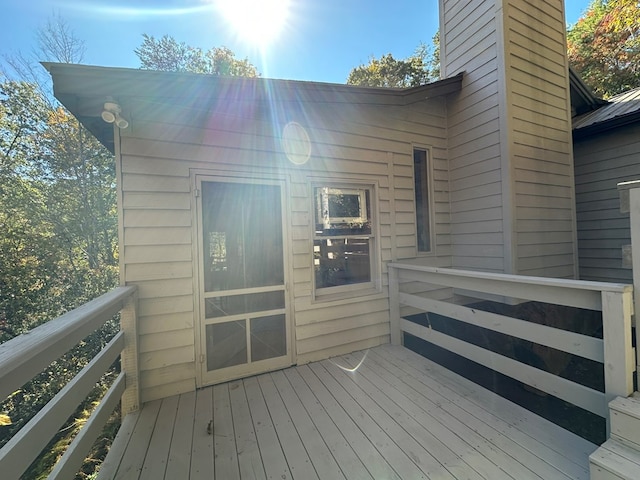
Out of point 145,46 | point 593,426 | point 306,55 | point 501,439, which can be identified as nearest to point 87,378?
point 501,439

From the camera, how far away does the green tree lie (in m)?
10.3

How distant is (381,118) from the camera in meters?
3.41

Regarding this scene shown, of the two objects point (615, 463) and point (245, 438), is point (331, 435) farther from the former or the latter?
point (615, 463)

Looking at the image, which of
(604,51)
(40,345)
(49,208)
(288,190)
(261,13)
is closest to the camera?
(40,345)

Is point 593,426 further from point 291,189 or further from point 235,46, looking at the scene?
point 235,46

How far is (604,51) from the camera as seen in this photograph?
8.75m

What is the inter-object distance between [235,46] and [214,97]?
37.3ft

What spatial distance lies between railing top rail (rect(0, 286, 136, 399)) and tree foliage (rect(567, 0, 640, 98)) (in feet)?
42.5

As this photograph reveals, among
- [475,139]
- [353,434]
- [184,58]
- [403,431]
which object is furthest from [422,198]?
[184,58]

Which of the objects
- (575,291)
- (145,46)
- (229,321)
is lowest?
(229,321)

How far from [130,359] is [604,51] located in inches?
563

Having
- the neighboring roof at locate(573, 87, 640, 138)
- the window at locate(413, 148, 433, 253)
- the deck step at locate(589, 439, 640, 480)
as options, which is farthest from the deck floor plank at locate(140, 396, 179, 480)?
the neighboring roof at locate(573, 87, 640, 138)

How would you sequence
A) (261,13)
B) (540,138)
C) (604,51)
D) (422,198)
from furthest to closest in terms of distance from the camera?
(604,51) → (261,13) → (422,198) → (540,138)

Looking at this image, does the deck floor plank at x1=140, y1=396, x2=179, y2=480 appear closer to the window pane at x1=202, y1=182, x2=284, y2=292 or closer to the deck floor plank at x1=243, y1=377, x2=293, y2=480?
the deck floor plank at x1=243, y1=377, x2=293, y2=480
